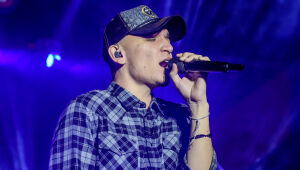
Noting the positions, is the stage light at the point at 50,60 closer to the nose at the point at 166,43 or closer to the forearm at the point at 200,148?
the nose at the point at 166,43

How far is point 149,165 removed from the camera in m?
1.48

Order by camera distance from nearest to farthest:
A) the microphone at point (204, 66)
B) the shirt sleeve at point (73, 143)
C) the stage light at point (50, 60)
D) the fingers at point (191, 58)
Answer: the shirt sleeve at point (73, 143) → the microphone at point (204, 66) → the fingers at point (191, 58) → the stage light at point (50, 60)

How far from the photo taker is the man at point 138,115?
4.54 feet

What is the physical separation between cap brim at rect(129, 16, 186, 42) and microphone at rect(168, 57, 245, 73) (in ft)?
0.77

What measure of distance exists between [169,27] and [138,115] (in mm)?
678

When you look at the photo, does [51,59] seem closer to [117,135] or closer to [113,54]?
[113,54]

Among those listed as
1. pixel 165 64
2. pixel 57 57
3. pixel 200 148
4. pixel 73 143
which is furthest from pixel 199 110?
pixel 57 57

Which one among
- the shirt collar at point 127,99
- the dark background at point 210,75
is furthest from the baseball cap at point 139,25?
the dark background at point 210,75

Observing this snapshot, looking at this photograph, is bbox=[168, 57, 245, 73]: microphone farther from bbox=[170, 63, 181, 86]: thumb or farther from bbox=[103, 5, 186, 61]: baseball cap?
bbox=[103, 5, 186, 61]: baseball cap

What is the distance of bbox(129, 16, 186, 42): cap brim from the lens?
1.74m

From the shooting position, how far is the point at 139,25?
71.1 inches

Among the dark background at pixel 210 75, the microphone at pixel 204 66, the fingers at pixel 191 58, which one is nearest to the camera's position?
the microphone at pixel 204 66

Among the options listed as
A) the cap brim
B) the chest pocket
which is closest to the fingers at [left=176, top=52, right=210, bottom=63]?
the cap brim

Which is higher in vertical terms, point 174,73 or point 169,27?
A: point 169,27
